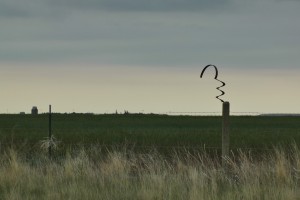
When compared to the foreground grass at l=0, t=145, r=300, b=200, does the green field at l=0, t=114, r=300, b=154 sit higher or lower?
higher

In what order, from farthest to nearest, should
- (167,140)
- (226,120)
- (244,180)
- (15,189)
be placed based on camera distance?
1. (167,140)
2. (226,120)
3. (244,180)
4. (15,189)

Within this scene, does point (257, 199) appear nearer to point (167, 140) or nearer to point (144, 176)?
point (144, 176)

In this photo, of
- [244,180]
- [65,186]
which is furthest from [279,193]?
[65,186]

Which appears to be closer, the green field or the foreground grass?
the foreground grass

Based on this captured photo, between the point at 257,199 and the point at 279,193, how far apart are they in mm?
634

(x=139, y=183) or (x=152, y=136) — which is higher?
(x=152, y=136)

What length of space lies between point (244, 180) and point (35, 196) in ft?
14.6

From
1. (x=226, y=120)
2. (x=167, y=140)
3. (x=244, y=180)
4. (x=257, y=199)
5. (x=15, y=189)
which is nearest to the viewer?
(x=257, y=199)

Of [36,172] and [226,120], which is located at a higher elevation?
[226,120]

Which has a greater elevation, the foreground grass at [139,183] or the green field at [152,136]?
the green field at [152,136]

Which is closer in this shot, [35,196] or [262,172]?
[35,196]

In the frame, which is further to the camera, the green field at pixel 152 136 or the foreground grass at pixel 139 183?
the green field at pixel 152 136

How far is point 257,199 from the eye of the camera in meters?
11.0

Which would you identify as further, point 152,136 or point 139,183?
point 152,136
